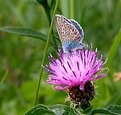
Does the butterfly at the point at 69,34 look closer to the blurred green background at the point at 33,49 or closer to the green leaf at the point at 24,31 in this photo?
the green leaf at the point at 24,31

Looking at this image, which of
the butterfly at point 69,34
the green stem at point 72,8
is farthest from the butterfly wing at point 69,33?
the green stem at point 72,8

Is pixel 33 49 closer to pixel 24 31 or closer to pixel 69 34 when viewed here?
pixel 24 31

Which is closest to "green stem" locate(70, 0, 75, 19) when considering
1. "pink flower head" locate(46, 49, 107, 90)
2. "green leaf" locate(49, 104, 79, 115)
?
"pink flower head" locate(46, 49, 107, 90)

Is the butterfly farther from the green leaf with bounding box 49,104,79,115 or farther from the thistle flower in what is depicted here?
the green leaf with bounding box 49,104,79,115

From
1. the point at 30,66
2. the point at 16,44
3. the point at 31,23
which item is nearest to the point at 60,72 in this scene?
the point at 30,66

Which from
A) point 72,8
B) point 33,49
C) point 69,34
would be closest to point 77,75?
point 69,34

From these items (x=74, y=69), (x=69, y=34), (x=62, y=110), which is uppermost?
(x=69, y=34)
